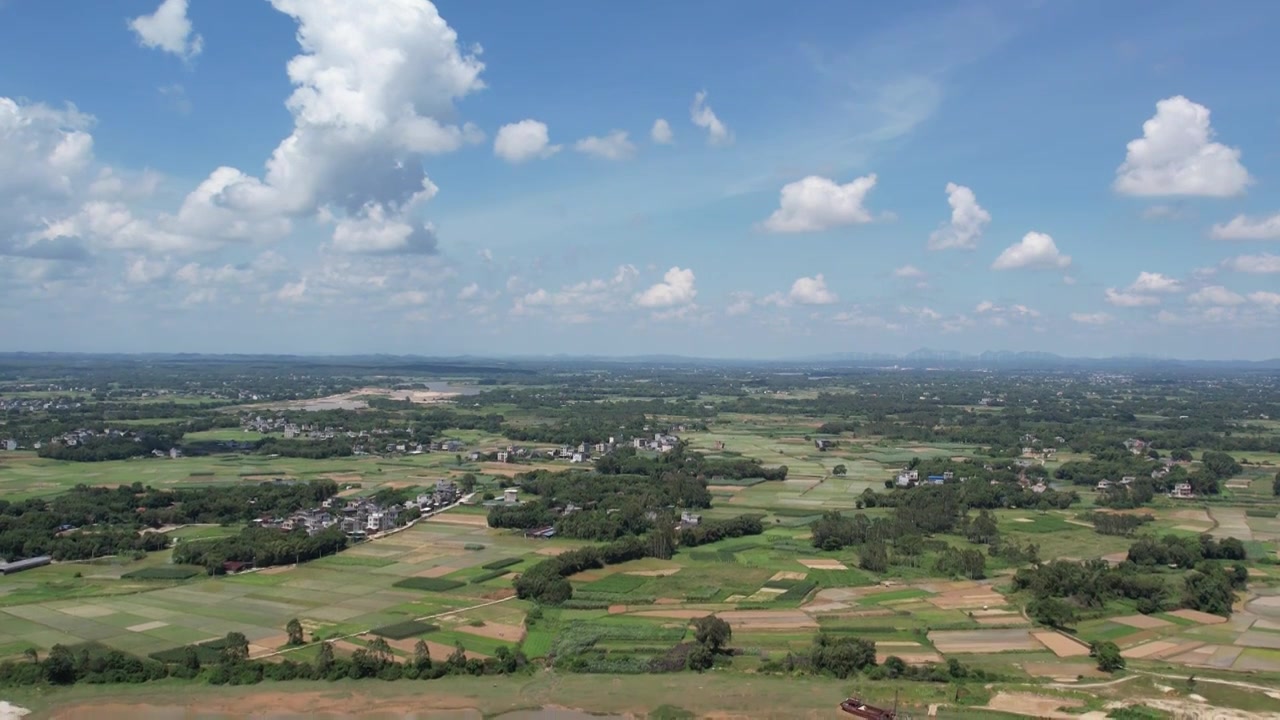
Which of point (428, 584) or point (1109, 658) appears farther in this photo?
point (428, 584)

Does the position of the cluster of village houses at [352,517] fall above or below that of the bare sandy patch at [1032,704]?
above

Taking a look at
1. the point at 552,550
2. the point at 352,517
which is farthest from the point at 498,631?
the point at 352,517

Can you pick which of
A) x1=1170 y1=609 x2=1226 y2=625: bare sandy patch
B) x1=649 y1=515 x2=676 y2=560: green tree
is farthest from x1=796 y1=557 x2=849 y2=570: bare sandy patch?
x1=1170 y1=609 x2=1226 y2=625: bare sandy patch

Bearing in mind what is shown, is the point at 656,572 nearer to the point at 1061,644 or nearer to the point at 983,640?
the point at 983,640

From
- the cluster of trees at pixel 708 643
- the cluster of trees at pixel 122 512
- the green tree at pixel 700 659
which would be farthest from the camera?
the cluster of trees at pixel 122 512

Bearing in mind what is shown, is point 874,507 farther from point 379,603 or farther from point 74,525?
point 74,525

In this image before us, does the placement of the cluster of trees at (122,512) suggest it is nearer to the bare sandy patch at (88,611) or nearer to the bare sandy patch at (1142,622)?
the bare sandy patch at (88,611)

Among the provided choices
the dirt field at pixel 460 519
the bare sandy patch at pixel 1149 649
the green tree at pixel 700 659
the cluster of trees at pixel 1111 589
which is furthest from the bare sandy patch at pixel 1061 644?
the dirt field at pixel 460 519

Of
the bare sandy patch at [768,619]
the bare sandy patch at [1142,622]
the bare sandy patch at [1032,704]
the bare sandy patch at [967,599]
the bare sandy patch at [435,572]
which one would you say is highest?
the bare sandy patch at [1142,622]
